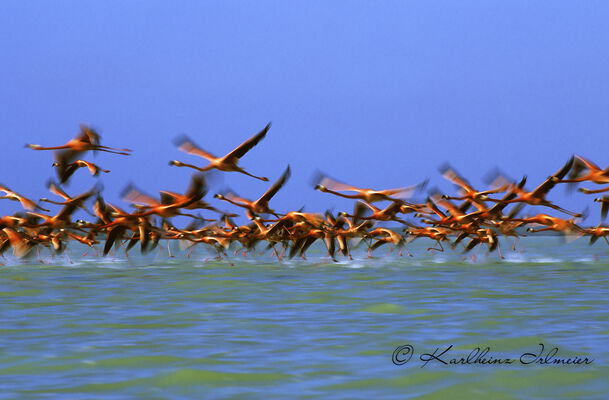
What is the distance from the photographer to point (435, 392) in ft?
28.0

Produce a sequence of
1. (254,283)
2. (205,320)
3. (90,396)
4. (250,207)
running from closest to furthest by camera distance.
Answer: (90,396)
(205,320)
(254,283)
(250,207)

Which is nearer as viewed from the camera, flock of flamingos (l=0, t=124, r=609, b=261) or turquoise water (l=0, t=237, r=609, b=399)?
turquoise water (l=0, t=237, r=609, b=399)

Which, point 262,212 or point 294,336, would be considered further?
point 262,212

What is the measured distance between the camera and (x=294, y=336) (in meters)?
11.7

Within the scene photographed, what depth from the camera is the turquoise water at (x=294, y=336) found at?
878 centimetres

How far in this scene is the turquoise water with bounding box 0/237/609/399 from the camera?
8.78 m

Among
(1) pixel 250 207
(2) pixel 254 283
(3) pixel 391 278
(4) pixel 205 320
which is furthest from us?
(1) pixel 250 207

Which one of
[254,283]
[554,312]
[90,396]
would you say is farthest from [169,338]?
[254,283]

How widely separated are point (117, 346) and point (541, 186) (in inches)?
522

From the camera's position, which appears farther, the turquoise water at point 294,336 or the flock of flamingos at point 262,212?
the flock of flamingos at point 262,212

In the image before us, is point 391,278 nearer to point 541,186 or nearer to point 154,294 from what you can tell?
point 541,186

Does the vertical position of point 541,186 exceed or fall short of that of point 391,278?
it exceeds it

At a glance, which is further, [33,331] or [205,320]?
[205,320]

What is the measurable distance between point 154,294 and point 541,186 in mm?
9006
